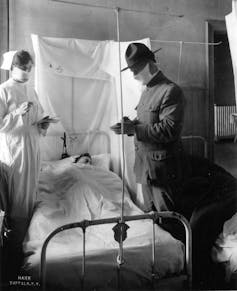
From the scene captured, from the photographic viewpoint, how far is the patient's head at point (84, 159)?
49.6 inches

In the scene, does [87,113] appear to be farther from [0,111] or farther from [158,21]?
[158,21]

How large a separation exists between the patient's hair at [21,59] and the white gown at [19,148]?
0.05 m

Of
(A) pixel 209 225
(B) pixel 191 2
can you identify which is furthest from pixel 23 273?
(B) pixel 191 2

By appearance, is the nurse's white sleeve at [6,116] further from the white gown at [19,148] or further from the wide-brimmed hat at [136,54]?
the wide-brimmed hat at [136,54]

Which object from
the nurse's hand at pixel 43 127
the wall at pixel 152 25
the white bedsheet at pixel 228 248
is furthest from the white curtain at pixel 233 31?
the nurse's hand at pixel 43 127

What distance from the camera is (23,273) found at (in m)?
1.17

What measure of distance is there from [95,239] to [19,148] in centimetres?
38

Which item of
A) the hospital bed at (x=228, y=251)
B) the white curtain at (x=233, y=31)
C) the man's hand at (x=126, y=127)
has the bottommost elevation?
the hospital bed at (x=228, y=251)

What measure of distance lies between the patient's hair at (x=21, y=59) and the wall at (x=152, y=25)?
2 cm

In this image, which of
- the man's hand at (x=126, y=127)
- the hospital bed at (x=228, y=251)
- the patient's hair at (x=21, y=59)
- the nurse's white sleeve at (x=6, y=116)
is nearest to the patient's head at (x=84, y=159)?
the man's hand at (x=126, y=127)

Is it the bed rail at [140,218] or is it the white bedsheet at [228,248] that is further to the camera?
the white bedsheet at [228,248]

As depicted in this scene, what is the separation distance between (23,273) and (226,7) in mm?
1101

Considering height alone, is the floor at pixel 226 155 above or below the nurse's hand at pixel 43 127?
below

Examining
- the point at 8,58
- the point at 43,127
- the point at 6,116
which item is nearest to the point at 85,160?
the point at 43,127
